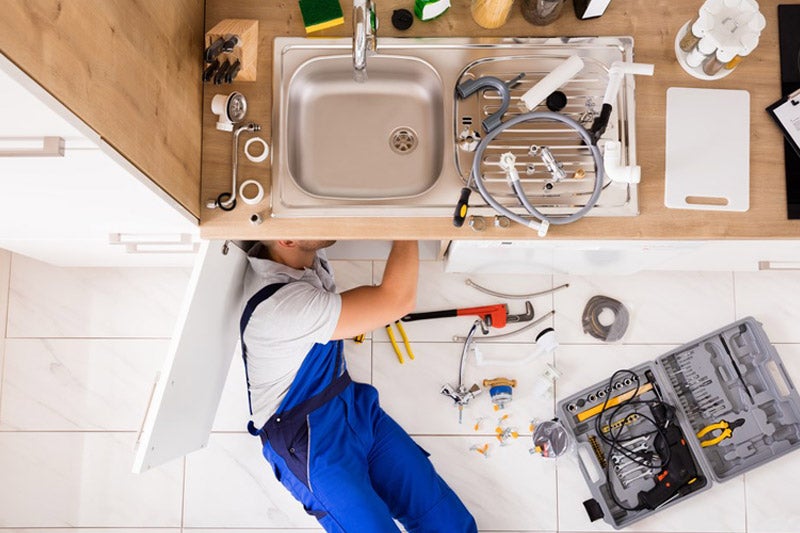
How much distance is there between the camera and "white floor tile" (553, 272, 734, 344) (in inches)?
96.7

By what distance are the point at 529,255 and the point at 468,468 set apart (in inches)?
37.5

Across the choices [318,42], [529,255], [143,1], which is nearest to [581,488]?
[529,255]

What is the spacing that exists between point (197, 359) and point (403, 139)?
2.75ft

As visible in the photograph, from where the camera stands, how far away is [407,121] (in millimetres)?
1712

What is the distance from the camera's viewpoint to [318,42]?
5.21ft

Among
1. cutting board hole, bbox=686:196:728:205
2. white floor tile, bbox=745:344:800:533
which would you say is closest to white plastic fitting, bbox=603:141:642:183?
cutting board hole, bbox=686:196:728:205

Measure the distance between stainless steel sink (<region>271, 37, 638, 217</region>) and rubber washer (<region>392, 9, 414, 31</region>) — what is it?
40mm

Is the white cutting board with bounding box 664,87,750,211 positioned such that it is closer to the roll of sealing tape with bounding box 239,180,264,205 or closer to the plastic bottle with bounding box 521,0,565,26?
the plastic bottle with bounding box 521,0,565,26

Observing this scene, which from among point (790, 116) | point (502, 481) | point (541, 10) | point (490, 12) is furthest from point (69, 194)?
point (502, 481)

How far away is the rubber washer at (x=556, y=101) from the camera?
1.53m

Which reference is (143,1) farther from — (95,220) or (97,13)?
(95,220)

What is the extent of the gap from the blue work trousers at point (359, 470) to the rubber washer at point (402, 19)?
1163 millimetres

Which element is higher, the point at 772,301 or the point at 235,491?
the point at 772,301

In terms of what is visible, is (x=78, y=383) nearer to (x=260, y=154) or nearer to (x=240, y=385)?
(x=240, y=385)
